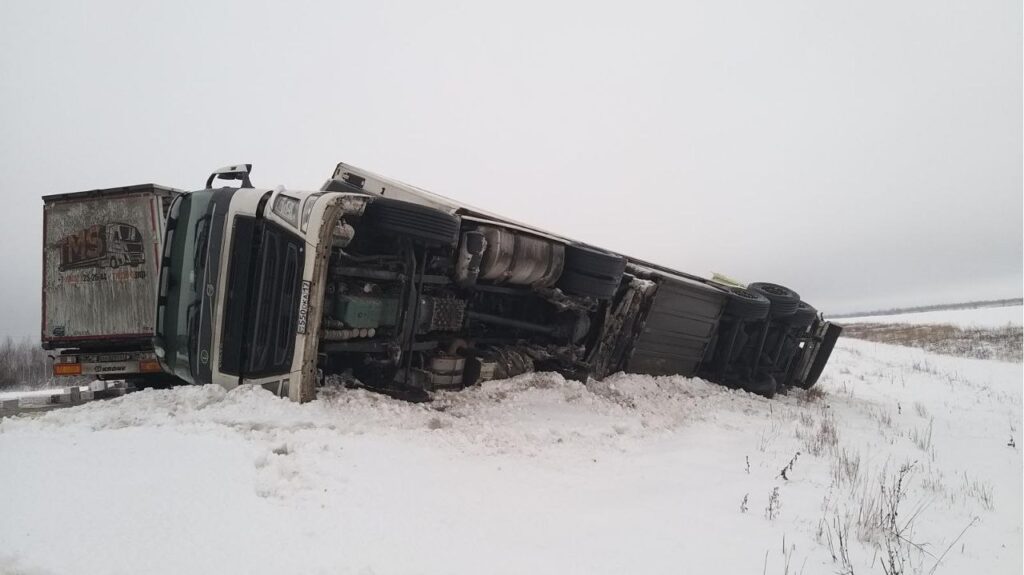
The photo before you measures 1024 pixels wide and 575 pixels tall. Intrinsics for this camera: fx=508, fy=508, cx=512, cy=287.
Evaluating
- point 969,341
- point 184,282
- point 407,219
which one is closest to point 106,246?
point 184,282

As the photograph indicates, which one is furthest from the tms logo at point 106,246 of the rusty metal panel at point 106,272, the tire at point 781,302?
the tire at point 781,302

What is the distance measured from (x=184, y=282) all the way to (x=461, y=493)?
319cm

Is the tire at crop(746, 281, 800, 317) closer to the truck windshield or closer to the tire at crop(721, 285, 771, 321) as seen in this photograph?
the tire at crop(721, 285, 771, 321)

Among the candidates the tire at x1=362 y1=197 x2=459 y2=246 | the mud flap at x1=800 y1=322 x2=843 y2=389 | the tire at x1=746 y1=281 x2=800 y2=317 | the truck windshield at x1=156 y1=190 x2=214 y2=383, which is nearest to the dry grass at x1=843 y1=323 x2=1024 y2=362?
the mud flap at x1=800 y1=322 x2=843 y2=389

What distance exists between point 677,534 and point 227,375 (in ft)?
10.4

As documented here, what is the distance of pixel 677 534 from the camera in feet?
7.15

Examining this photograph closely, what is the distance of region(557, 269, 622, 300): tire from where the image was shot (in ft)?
16.0

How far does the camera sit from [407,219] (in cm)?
358

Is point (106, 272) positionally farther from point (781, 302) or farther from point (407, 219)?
point (781, 302)

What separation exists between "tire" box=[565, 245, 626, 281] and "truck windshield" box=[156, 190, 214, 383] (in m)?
3.11

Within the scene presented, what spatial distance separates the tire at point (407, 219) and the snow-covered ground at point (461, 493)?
1.20 meters

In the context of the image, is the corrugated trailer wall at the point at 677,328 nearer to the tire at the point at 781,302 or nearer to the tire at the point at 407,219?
the tire at the point at 781,302

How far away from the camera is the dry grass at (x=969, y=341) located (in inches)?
748

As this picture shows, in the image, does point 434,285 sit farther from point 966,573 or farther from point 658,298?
point 966,573
